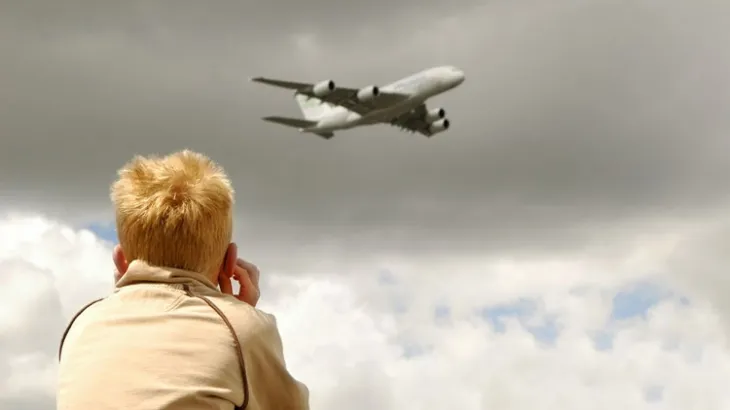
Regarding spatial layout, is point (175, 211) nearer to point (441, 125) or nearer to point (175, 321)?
point (175, 321)

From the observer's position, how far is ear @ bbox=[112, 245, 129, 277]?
305 centimetres

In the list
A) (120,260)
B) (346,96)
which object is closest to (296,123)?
(346,96)

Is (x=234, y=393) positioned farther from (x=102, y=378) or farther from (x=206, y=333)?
(x=102, y=378)

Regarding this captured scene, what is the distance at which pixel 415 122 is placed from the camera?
7094cm

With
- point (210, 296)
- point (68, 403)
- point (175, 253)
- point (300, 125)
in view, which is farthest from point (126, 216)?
point (300, 125)

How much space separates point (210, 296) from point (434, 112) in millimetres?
67661

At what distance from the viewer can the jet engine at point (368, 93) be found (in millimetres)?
59250

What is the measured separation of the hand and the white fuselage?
197 ft

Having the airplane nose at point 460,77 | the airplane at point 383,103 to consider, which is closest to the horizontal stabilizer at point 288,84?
the airplane at point 383,103

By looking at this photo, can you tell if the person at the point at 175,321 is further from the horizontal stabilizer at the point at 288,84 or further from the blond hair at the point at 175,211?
the horizontal stabilizer at the point at 288,84

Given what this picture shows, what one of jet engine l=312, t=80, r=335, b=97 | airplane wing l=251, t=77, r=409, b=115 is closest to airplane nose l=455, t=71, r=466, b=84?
airplane wing l=251, t=77, r=409, b=115

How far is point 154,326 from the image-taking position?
273cm

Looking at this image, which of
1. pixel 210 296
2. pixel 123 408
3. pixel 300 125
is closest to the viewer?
pixel 123 408

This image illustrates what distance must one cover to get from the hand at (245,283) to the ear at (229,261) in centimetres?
2
